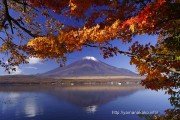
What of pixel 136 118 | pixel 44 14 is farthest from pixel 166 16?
pixel 136 118

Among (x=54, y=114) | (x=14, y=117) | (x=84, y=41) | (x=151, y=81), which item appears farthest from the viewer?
(x=54, y=114)

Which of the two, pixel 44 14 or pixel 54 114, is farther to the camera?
pixel 54 114

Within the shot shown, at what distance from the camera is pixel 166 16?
7469 mm

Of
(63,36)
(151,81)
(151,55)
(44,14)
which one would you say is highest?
(44,14)

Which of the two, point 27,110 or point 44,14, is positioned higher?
point 44,14

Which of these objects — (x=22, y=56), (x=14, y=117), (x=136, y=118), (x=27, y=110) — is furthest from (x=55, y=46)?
(x=27, y=110)

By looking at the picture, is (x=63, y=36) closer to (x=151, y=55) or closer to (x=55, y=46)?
(x=55, y=46)

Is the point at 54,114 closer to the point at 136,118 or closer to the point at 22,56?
the point at 136,118

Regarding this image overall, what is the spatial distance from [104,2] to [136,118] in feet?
121

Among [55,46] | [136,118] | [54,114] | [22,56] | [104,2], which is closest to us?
[55,46]

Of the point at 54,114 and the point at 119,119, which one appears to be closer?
the point at 119,119

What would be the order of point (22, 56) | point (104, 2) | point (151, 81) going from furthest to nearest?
point (22, 56) < point (151, 81) < point (104, 2)

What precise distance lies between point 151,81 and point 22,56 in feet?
21.7

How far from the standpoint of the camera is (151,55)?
7.52 meters
